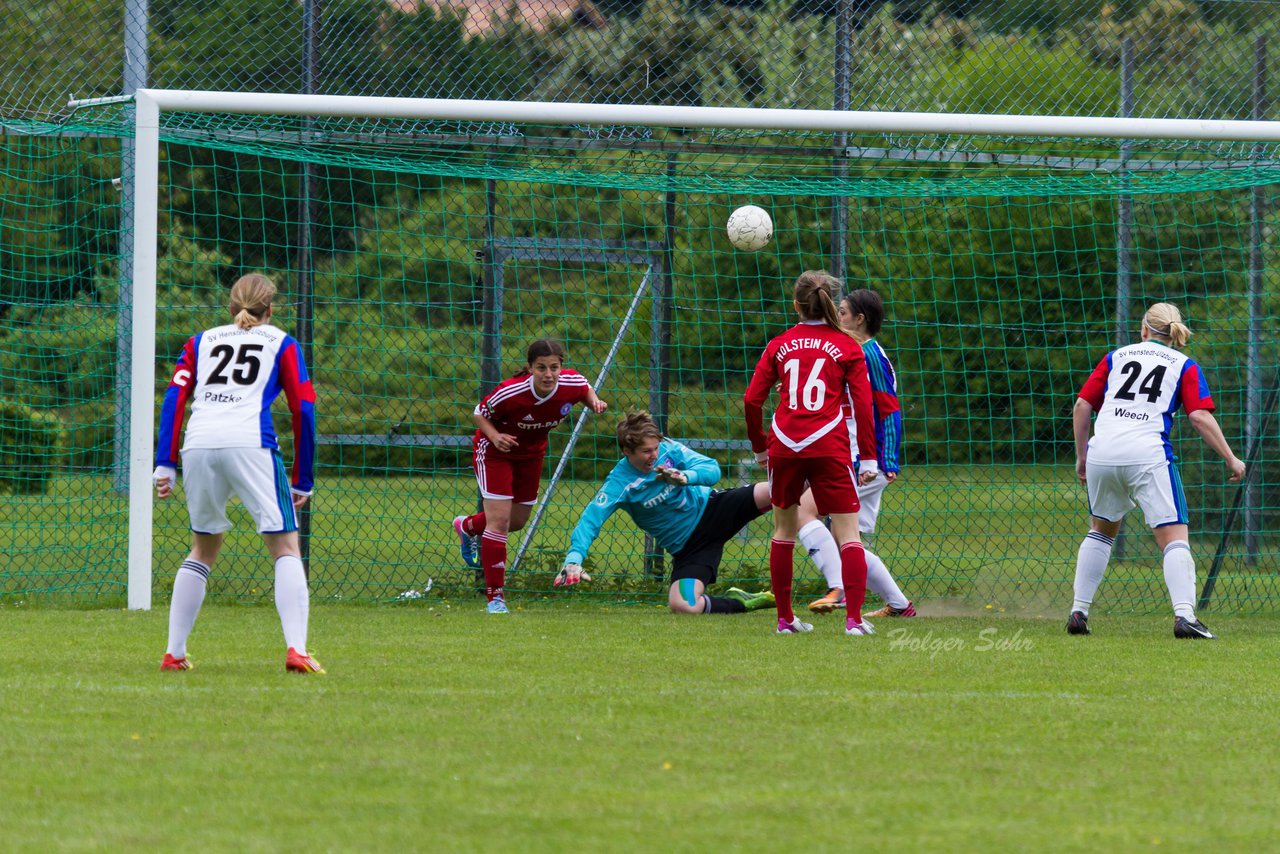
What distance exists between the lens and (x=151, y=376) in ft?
28.0

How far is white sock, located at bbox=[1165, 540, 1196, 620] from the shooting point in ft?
25.0

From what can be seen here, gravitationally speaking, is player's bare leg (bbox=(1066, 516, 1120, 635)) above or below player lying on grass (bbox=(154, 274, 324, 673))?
below

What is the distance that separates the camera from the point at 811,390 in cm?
732

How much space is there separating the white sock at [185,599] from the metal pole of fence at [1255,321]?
6735mm

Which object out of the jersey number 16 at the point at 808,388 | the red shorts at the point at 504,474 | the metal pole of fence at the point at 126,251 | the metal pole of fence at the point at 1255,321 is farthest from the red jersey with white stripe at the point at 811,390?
the metal pole of fence at the point at 126,251

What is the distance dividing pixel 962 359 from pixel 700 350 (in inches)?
85.3

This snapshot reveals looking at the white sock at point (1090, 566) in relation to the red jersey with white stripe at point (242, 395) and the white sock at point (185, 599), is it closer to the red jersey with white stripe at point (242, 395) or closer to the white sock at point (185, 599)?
the red jersey with white stripe at point (242, 395)

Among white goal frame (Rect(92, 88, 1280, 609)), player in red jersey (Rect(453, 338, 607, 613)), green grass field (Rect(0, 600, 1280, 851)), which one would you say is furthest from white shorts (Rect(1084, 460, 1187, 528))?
player in red jersey (Rect(453, 338, 607, 613))

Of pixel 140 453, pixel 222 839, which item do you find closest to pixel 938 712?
pixel 222 839

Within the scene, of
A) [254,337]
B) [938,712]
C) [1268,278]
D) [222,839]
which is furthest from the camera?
[1268,278]

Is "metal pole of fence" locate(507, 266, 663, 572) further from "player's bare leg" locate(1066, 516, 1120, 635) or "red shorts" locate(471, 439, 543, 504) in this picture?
"player's bare leg" locate(1066, 516, 1120, 635)

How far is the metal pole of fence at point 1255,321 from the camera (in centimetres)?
1047

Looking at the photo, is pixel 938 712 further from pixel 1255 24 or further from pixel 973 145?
pixel 1255 24

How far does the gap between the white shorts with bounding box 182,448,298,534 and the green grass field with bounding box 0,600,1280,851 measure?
0.64 meters
